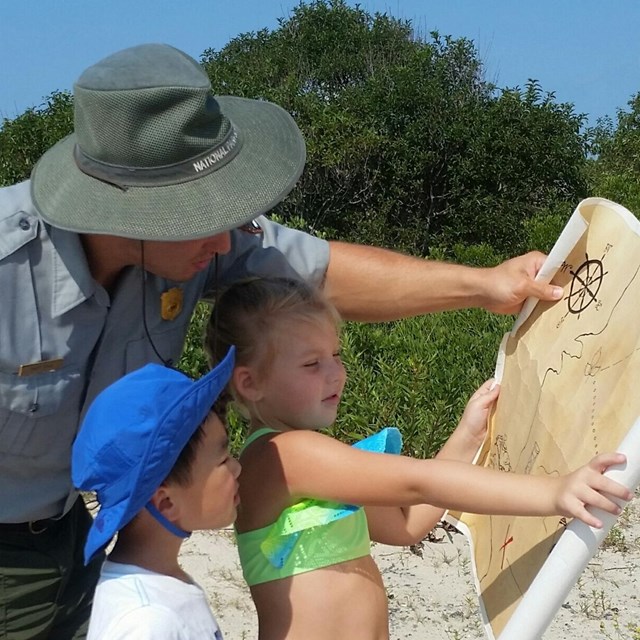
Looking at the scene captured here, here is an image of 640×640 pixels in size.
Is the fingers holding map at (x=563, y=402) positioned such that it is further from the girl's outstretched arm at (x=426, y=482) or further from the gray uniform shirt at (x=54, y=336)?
the gray uniform shirt at (x=54, y=336)

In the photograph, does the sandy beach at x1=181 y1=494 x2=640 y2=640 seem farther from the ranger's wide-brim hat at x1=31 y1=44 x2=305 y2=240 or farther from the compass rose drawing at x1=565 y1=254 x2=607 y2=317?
the ranger's wide-brim hat at x1=31 y1=44 x2=305 y2=240

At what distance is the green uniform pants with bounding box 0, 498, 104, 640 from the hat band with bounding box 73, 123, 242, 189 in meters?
0.85

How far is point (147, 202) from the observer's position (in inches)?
79.1

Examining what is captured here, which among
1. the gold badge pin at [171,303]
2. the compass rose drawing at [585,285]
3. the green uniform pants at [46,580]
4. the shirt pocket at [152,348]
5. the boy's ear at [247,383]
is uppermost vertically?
the compass rose drawing at [585,285]

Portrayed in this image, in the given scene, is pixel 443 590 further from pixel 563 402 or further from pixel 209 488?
pixel 209 488

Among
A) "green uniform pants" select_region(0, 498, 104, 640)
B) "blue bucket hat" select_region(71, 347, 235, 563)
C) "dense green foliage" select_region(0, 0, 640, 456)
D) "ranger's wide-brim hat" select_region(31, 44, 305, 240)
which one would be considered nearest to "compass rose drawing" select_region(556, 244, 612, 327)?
"ranger's wide-brim hat" select_region(31, 44, 305, 240)

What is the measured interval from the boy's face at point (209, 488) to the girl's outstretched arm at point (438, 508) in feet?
1.94

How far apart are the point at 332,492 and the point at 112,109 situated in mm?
846

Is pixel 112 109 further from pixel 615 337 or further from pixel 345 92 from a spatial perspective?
pixel 345 92

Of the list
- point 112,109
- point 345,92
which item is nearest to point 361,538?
point 112,109

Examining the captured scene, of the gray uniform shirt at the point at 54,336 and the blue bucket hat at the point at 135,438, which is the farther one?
the gray uniform shirt at the point at 54,336

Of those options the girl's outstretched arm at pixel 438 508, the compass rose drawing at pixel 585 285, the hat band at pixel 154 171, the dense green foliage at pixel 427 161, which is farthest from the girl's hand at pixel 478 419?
the dense green foliage at pixel 427 161

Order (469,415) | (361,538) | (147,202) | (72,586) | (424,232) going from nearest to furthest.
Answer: (147,202) → (361,538) → (469,415) → (72,586) → (424,232)

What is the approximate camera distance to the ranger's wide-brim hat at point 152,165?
1998 millimetres
